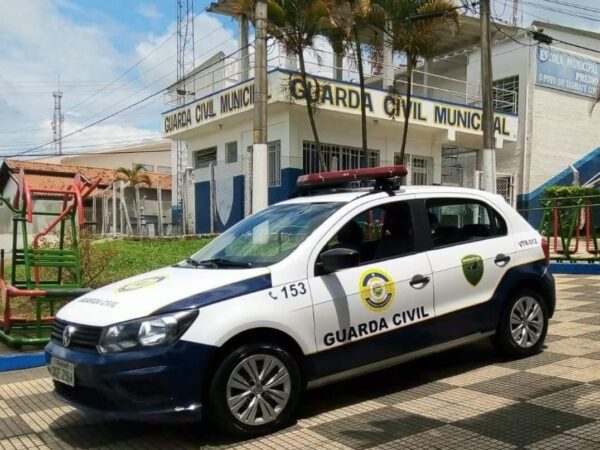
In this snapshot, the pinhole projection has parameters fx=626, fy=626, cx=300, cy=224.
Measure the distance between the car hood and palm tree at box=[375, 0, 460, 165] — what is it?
1068 cm

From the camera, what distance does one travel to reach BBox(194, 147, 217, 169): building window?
2181 centimetres

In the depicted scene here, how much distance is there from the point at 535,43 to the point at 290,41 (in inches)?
458

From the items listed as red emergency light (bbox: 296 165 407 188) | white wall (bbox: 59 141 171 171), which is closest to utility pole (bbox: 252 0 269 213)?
red emergency light (bbox: 296 165 407 188)

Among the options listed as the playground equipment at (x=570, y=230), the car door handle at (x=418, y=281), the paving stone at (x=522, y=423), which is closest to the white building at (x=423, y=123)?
the playground equipment at (x=570, y=230)

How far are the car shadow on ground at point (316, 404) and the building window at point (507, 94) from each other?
1835cm

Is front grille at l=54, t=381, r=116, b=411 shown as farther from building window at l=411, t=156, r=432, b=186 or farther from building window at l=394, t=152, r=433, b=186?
building window at l=411, t=156, r=432, b=186

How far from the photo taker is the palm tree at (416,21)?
13648 mm

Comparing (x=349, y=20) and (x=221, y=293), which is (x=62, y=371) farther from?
(x=349, y=20)

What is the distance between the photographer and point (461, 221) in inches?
232

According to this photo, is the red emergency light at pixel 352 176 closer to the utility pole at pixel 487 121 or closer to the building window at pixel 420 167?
the utility pole at pixel 487 121

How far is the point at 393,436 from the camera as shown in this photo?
4176 millimetres

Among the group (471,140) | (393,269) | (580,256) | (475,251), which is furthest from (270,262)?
(471,140)

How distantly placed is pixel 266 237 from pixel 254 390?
1367 mm

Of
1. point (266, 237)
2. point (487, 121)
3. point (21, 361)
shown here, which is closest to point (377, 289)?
point (266, 237)
